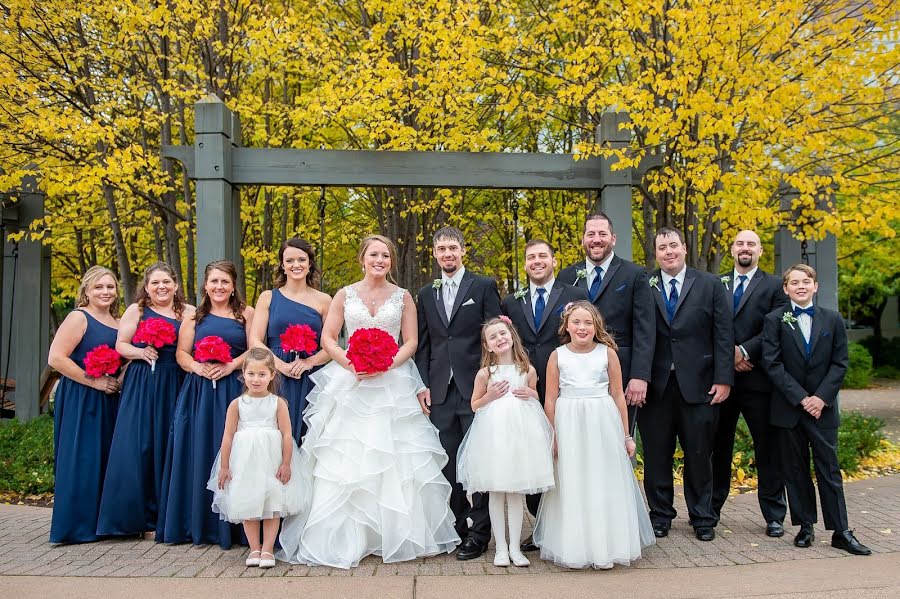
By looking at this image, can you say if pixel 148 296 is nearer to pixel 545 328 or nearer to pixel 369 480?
pixel 369 480

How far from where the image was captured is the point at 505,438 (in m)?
4.35

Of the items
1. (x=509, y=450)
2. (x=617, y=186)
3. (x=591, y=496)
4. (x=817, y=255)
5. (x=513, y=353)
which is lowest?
(x=591, y=496)

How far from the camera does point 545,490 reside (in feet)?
14.6

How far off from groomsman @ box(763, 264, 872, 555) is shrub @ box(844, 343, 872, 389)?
15.1 metres

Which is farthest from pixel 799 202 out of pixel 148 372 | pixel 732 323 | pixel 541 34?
pixel 148 372

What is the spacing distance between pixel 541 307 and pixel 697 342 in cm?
114

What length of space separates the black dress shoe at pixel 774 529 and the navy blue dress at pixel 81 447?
4.74 m

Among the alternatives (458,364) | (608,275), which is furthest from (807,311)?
(458,364)

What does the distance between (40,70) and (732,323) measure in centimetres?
916

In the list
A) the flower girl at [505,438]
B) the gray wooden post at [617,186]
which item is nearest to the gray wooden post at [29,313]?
the gray wooden post at [617,186]

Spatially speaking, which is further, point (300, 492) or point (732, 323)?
point (732, 323)

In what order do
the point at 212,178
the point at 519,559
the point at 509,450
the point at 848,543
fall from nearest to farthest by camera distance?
the point at 509,450
the point at 519,559
the point at 848,543
the point at 212,178

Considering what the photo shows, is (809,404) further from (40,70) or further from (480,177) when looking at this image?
(40,70)

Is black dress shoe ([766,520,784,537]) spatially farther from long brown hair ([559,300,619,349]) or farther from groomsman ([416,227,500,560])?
groomsman ([416,227,500,560])
